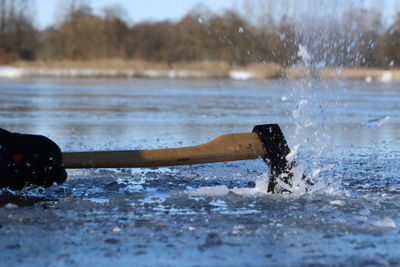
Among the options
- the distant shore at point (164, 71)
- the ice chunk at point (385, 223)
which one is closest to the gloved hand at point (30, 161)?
the ice chunk at point (385, 223)

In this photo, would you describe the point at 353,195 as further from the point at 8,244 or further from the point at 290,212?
the point at 8,244

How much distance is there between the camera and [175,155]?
Answer: 15.2ft

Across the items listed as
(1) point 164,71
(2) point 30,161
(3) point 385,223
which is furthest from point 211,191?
(1) point 164,71

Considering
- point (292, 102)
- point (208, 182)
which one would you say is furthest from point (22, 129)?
point (292, 102)

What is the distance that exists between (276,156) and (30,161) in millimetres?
1619

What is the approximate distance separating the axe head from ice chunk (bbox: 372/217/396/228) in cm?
98

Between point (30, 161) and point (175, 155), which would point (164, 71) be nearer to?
point (175, 155)

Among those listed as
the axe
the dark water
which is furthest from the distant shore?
the axe

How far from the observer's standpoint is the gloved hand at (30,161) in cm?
418

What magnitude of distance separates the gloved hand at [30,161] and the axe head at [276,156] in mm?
1377

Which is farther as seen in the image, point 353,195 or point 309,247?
point 353,195

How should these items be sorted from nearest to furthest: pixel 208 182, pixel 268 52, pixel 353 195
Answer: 1. pixel 353 195
2. pixel 208 182
3. pixel 268 52

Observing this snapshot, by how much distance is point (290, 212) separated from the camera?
159 inches

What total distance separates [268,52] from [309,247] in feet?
64.8
